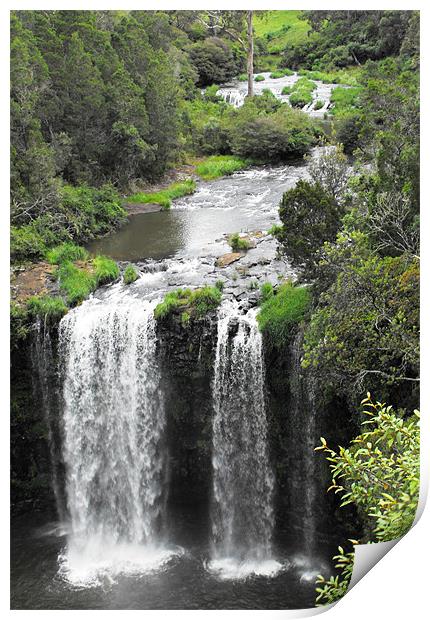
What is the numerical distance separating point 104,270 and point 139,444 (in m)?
2.41

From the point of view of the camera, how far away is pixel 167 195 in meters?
11.9

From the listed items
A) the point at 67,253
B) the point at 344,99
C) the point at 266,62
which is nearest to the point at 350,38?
the point at 266,62

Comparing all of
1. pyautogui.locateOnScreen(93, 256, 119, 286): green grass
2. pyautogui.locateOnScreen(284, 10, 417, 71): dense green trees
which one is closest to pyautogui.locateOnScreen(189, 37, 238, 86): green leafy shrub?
pyautogui.locateOnScreen(284, 10, 417, 71): dense green trees

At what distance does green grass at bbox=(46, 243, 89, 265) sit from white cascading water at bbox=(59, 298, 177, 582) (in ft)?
2.40

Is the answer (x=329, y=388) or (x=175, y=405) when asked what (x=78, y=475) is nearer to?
(x=175, y=405)

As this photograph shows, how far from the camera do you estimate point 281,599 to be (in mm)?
8688

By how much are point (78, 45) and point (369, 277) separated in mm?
6007

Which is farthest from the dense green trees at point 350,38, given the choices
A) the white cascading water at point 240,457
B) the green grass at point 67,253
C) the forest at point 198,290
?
the green grass at point 67,253

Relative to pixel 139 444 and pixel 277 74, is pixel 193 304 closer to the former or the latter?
pixel 139 444

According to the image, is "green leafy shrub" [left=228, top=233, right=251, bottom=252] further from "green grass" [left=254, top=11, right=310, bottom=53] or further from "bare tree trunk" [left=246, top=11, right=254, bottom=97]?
"bare tree trunk" [left=246, top=11, right=254, bottom=97]

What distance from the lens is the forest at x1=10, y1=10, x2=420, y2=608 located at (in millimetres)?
8203

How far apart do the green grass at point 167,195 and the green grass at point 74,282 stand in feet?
5.99
